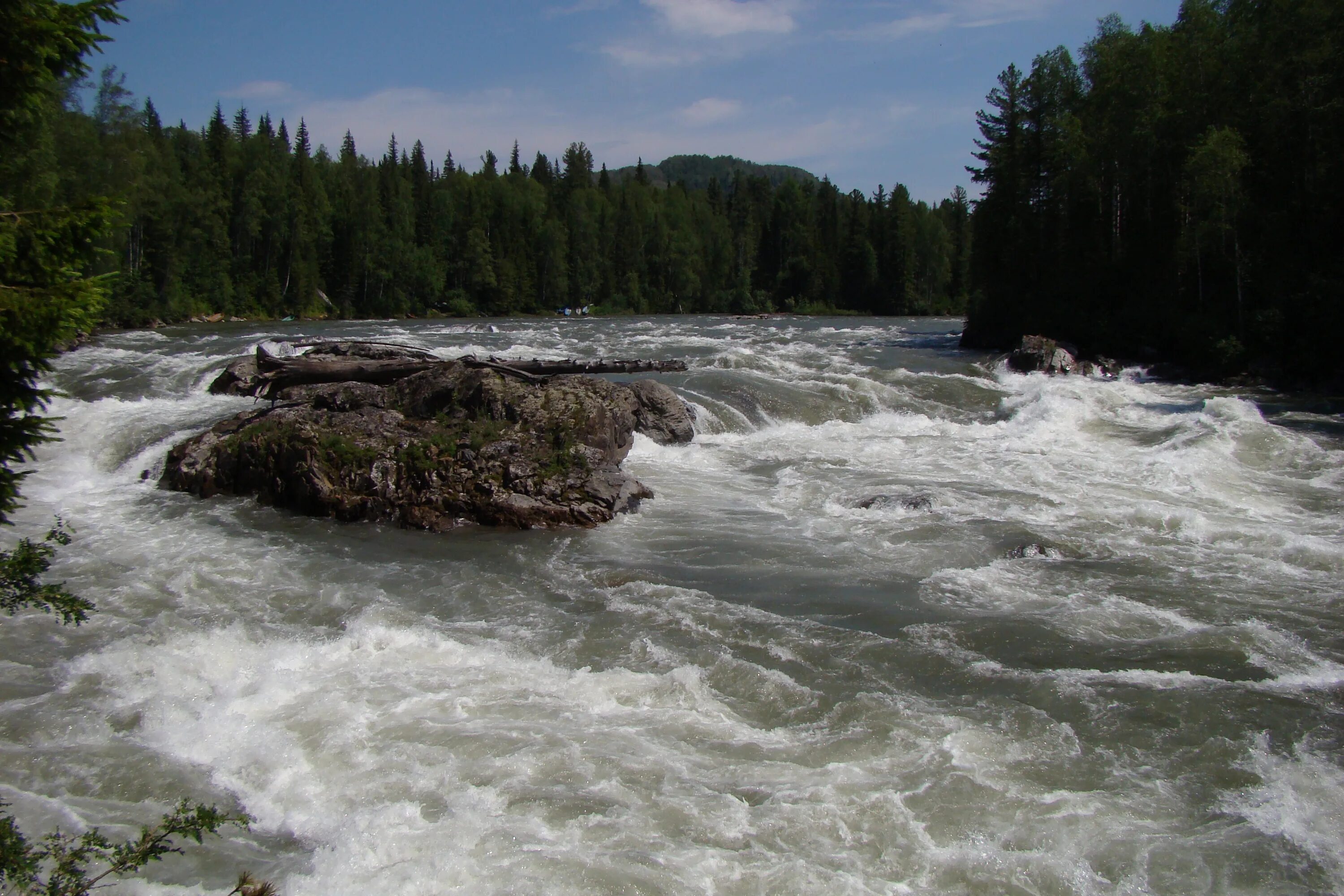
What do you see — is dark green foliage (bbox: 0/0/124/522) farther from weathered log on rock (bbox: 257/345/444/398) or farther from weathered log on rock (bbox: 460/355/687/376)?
weathered log on rock (bbox: 257/345/444/398)

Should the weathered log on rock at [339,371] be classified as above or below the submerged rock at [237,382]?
above

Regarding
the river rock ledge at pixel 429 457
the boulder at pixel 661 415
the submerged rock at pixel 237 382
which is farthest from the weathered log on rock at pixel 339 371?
the boulder at pixel 661 415

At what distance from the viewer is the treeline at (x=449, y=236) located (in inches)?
1766

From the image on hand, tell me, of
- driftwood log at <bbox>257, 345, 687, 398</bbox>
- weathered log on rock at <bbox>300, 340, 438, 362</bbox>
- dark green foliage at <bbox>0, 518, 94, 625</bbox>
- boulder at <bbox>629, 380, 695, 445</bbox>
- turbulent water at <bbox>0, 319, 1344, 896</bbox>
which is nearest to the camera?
dark green foliage at <bbox>0, 518, 94, 625</bbox>

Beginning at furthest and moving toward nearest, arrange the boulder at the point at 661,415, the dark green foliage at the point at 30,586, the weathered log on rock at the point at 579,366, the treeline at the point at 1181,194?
1. the treeline at the point at 1181,194
2. the boulder at the point at 661,415
3. the weathered log on rock at the point at 579,366
4. the dark green foliage at the point at 30,586

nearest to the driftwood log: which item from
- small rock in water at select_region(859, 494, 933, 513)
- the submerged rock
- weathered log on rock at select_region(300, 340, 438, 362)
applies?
weathered log on rock at select_region(300, 340, 438, 362)

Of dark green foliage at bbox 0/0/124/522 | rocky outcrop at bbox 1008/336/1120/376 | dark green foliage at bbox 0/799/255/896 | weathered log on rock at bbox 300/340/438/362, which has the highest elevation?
dark green foliage at bbox 0/0/124/522

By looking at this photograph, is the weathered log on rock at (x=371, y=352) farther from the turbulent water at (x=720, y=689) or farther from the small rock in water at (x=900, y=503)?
the small rock in water at (x=900, y=503)

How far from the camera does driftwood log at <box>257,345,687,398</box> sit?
1566cm

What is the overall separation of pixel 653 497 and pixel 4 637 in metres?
8.24

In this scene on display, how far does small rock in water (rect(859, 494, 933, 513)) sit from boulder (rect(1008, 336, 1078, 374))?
628 inches

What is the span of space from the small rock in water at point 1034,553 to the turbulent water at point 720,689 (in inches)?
5.2

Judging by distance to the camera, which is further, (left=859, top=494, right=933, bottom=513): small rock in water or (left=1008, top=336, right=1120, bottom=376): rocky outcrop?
(left=1008, top=336, right=1120, bottom=376): rocky outcrop

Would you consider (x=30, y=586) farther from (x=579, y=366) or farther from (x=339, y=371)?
(x=579, y=366)
